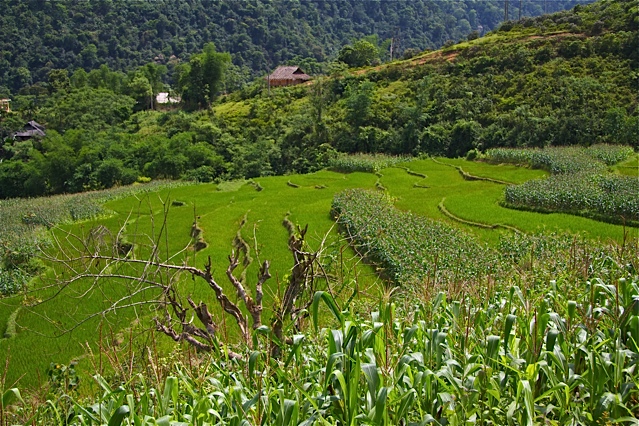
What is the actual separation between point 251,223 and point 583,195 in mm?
11159

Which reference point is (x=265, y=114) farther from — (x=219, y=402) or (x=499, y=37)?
(x=219, y=402)

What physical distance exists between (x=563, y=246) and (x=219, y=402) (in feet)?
33.9

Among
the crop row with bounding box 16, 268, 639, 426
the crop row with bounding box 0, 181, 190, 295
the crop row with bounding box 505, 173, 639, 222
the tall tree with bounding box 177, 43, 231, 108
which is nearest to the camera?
the crop row with bounding box 16, 268, 639, 426

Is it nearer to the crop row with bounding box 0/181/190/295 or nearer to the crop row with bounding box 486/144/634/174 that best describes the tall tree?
the crop row with bounding box 0/181/190/295

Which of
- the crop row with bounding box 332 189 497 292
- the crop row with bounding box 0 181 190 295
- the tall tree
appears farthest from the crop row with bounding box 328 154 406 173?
the tall tree

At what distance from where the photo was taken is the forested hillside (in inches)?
3391

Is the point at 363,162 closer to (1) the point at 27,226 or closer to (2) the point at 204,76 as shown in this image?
(1) the point at 27,226

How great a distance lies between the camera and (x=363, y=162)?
3178 cm

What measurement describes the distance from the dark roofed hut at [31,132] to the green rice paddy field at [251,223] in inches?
984

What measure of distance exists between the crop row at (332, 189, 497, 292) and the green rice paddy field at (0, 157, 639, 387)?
672 mm

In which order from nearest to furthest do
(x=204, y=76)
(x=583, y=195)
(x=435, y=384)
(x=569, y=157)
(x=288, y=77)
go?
(x=435, y=384)
(x=583, y=195)
(x=569, y=157)
(x=204, y=76)
(x=288, y=77)

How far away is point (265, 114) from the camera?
45.4 m

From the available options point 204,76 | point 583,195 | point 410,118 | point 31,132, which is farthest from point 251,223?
point 31,132

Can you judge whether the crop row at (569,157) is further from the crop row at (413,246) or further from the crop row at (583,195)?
the crop row at (413,246)
